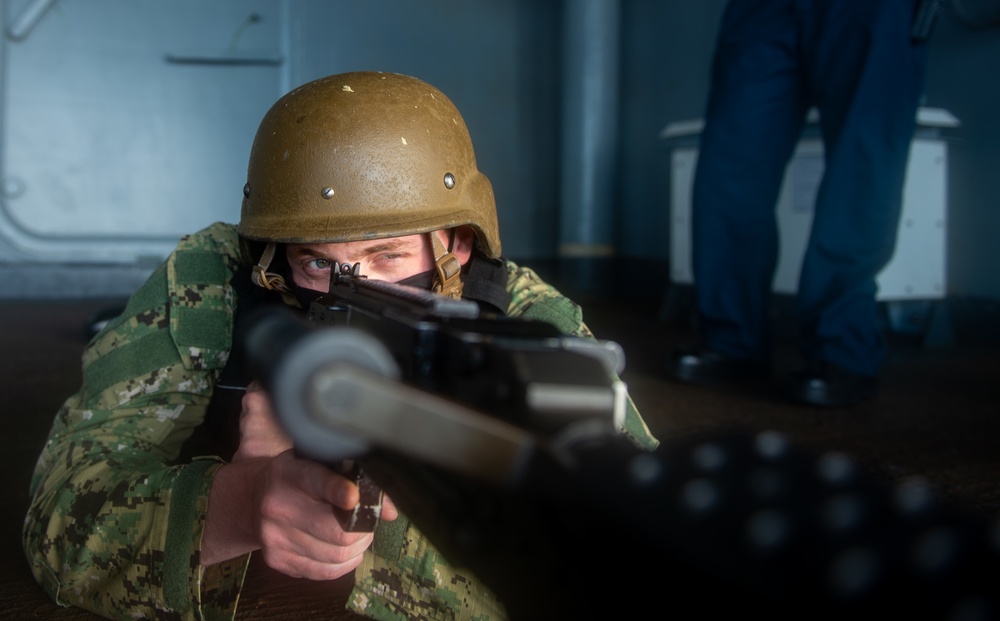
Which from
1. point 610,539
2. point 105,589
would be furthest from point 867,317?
point 610,539

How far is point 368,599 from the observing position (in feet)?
3.14

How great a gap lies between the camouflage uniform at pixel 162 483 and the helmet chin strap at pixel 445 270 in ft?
0.45

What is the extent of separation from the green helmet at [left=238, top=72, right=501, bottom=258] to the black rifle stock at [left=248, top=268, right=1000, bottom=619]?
1.90 ft

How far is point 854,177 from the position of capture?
1971 mm

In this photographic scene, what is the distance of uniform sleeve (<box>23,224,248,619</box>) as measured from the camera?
0.81m

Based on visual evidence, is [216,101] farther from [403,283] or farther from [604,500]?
[604,500]

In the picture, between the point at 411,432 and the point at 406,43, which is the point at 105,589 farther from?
the point at 406,43

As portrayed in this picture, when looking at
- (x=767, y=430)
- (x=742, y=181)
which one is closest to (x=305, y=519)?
(x=767, y=430)

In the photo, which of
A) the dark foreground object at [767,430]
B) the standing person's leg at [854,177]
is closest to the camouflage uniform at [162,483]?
the dark foreground object at [767,430]

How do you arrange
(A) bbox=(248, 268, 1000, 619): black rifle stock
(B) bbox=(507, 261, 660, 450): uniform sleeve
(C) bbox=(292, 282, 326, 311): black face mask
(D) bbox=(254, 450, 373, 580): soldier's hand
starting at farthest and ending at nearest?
(B) bbox=(507, 261, 660, 450): uniform sleeve → (C) bbox=(292, 282, 326, 311): black face mask → (D) bbox=(254, 450, 373, 580): soldier's hand → (A) bbox=(248, 268, 1000, 619): black rifle stock

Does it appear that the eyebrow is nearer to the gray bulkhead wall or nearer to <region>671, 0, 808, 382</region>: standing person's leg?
<region>671, 0, 808, 382</region>: standing person's leg

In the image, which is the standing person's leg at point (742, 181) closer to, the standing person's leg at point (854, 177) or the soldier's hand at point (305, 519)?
the standing person's leg at point (854, 177)

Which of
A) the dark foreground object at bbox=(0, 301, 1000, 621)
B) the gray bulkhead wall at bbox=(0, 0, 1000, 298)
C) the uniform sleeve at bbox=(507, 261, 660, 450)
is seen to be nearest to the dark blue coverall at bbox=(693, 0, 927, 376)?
the dark foreground object at bbox=(0, 301, 1000, 621)

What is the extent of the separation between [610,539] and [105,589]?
70 centimetres
